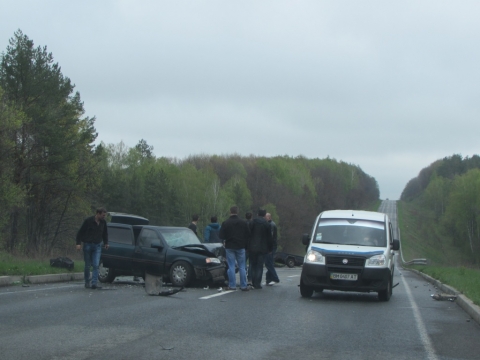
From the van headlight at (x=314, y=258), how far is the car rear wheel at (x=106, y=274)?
611 centimetres

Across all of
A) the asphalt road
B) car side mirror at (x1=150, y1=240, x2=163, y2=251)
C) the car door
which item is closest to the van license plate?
the asphalt road

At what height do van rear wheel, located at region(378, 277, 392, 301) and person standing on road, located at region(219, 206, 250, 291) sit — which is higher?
person standing on road, located at region(219, 206, 250, 291)

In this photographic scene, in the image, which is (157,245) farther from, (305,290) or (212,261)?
(305,290)

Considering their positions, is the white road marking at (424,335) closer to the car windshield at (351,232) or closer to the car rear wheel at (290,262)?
the car windshield at (351,232)

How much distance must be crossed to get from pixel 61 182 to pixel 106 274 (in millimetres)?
35086

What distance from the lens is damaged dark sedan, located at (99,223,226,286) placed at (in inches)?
645

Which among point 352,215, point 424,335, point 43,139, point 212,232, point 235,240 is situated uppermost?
point 43,139

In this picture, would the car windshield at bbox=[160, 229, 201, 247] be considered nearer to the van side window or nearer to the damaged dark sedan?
the damaged dark sedan

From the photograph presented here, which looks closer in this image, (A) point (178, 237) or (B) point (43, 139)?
(A) point (178, 237)

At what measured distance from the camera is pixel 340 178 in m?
153

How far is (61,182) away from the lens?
51469 millimetres

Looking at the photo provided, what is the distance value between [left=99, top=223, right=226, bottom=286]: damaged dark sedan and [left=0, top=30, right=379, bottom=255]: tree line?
9.71 metres

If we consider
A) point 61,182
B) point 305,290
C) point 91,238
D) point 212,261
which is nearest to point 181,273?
point 212,261

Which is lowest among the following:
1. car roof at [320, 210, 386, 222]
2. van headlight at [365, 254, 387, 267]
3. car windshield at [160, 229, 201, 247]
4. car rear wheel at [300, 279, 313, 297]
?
car rear wheel at [300, 279, 313, 297]
